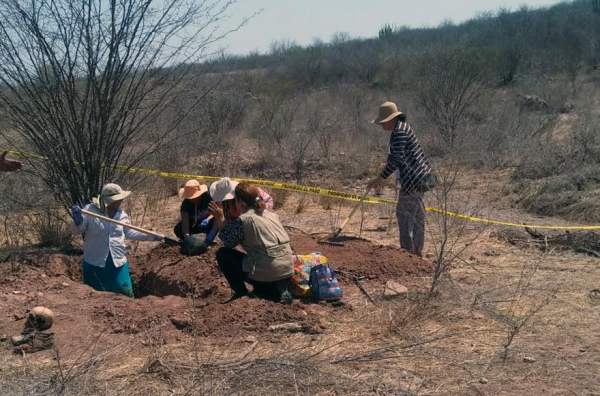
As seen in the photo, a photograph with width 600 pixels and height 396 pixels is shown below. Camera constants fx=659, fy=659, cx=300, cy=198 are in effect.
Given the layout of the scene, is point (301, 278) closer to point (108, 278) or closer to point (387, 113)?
point (108, 278)

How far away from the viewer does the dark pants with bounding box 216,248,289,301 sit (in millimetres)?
5203

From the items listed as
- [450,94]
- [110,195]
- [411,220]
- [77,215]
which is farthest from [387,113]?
[450,94]

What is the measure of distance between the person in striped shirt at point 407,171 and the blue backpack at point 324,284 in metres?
1.32

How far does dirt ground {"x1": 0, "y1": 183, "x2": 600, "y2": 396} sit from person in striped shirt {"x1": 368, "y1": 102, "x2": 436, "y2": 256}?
0.37m

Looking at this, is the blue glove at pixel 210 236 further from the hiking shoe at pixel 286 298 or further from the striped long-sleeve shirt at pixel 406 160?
the striped long-sleeve shirt at pixel 406 160

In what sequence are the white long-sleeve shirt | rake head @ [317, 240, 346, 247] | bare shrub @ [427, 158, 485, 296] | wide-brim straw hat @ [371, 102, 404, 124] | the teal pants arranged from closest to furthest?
bare shrub @ [427, 158, 485, 296]
the white long-sleeve shirt
the teal pants
wide-brim straw hat @ [371, 102, 404, 124]
rake head @ [317, 240, 346, 247]

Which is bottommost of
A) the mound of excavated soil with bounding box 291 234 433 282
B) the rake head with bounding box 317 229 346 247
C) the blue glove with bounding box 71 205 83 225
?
the mound of excavated soil with bounding box 291 234 433 282

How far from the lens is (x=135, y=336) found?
4.45 m

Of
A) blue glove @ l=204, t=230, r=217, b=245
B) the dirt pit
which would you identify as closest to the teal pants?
the dirt pit

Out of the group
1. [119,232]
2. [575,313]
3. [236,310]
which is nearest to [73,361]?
[236,310]

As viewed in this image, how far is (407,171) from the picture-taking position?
6.35 m

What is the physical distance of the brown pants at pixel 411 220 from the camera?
640cm

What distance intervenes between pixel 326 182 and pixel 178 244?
593 centimetres

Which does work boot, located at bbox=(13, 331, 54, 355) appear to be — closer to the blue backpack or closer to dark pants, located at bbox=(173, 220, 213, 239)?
the blue backpack
